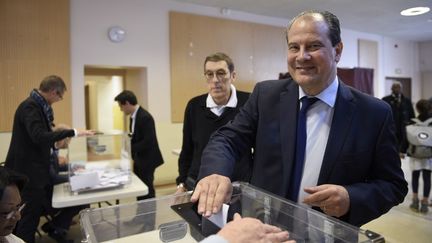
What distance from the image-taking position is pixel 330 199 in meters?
0.83

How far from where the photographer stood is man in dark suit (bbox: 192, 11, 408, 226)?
96 centimetres

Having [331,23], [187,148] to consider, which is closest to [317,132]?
[331,23]

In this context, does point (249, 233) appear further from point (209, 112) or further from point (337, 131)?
point (209, 112)

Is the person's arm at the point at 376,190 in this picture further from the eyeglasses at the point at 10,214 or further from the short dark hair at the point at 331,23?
the eyeglasses at the point at 10,214

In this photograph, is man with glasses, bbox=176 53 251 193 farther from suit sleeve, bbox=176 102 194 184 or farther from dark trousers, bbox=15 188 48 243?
dark trousers, bbox=15 188 48 243

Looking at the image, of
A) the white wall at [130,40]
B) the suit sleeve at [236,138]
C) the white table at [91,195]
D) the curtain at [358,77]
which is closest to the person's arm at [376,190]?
the suit sleeve at [236,138]

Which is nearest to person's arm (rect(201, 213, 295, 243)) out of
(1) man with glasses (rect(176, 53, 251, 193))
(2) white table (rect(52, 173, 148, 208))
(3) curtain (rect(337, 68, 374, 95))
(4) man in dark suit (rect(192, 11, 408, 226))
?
(4) man in dark suit (rect(192, 11, 408, 226))

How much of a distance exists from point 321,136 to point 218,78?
3.00 ft

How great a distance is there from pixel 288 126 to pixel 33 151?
88.6 inches

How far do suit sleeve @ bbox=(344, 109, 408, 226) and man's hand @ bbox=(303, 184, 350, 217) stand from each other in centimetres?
6

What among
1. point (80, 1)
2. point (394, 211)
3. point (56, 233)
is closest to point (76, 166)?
point (56, 233)

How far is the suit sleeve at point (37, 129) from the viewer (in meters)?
2.36

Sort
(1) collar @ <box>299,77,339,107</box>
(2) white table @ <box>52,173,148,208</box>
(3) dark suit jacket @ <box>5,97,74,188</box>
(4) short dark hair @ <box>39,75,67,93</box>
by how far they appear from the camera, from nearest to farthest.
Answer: (1) collar @ <box>299,77,339,107</box> < (2) white table @ <box>52,173,148,208</box> < (3) dark suit jacket @ <box>5,97,74,188</box> < (4) short dark hair @ <box>39,75,67,93</box>

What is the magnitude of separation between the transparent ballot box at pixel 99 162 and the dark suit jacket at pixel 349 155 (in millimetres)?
1522
